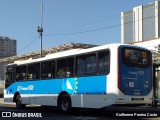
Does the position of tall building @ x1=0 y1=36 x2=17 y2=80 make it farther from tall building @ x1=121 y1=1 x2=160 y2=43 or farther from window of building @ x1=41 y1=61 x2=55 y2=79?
window of building @ x1=41 y1=61 x2=55 y2=79

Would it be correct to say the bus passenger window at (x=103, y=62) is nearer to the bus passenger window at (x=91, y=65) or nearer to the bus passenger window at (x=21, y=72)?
the bus passenger window at (x=91, y=65)

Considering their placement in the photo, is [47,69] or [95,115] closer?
[95,115]

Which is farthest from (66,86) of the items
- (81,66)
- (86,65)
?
(86,65)

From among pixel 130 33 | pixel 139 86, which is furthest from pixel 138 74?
pixel 130 33

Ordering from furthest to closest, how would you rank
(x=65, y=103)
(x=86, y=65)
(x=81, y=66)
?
(x=65, y=103) < (x=81, y=66) < (x=86, y=65)

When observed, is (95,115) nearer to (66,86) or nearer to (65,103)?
(65,103)

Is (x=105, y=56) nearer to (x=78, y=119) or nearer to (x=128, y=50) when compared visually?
(x=128, y=50)

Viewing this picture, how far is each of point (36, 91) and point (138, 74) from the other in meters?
7.94

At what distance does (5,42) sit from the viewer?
84.4 m

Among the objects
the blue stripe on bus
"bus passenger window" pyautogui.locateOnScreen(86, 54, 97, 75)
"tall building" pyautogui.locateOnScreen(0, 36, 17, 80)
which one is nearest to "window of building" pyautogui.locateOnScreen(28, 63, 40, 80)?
the blue stripe on bus

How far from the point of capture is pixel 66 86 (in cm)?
1958

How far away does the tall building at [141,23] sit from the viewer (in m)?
39.4

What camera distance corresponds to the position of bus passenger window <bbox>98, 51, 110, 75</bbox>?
16781 mm

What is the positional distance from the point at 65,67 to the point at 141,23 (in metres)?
23.1
